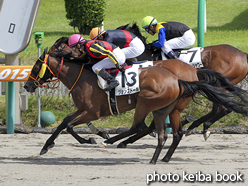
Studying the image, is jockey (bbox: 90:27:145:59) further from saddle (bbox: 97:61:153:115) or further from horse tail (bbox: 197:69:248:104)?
horse tail (bbox: 197:69:248:104)

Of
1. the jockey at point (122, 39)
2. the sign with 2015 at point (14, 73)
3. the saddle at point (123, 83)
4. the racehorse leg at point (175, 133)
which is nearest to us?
the saddle at point (123, 83)

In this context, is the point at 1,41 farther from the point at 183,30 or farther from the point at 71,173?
the point at 71,173

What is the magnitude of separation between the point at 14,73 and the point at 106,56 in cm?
263

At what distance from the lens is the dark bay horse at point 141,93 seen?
5078 millimetres

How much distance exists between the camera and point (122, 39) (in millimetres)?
5793

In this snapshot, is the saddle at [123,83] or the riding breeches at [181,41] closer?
the saddle at [123,83]

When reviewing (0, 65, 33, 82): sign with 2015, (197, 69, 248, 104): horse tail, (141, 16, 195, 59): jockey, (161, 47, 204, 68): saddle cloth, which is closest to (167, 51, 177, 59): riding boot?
(141, 16, 195, 59): jockey

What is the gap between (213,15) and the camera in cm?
2408

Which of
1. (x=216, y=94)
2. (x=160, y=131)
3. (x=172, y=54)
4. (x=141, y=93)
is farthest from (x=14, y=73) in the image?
(x=216, y=94)

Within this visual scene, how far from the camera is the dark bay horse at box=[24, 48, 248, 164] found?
5078 mm

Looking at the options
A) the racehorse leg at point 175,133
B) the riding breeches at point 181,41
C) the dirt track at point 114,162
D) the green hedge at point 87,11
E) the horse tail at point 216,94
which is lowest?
the dirt track at point 114,162

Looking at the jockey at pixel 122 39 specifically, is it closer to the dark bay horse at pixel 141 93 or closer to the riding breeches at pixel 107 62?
the riding breeches at pixel 107 62

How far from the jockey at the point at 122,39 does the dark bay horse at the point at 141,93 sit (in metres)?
0.53

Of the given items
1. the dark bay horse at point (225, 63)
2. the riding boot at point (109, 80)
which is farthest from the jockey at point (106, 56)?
the dark bay horse at point (225, 63)
